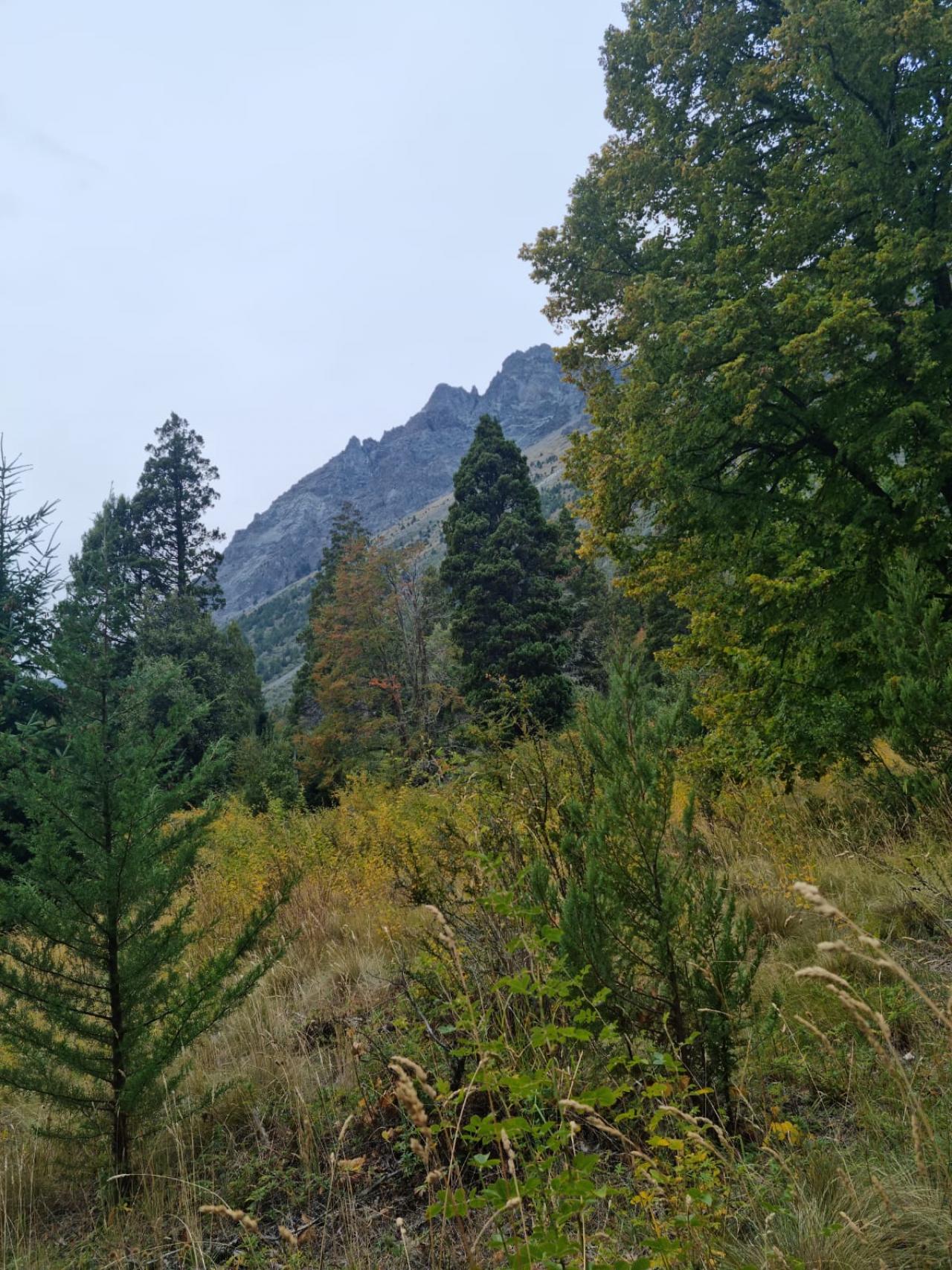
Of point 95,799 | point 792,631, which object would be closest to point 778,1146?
point 95,799

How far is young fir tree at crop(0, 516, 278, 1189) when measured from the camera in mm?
2811

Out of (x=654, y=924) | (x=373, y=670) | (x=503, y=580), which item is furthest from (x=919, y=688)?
(x=373, y=670)

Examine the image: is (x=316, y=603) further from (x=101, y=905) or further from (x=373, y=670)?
(x=101, y=905)

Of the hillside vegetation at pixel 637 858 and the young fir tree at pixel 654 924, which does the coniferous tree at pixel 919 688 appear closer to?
the hillside vegetation at pixel 637 858

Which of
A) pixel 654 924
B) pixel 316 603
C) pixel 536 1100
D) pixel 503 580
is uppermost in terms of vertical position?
pixel 316 603

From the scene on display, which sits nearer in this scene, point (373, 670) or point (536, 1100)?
point (536, 1100)

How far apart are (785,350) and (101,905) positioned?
22.4 feet

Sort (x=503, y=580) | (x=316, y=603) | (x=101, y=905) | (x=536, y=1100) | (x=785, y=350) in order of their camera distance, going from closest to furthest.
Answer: (x=536, y=1100)
(x=101, y=905)
(x=785, y=350)
(x=503, y=580)
(x=316, y=603)

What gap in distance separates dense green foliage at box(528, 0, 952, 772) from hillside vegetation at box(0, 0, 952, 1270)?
0.16ft

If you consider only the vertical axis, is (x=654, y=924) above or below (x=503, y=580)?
below

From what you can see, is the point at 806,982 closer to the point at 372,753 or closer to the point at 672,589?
the point at 672,589

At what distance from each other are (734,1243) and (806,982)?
1751 mm

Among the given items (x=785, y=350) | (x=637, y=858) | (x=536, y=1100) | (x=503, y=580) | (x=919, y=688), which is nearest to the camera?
(x=536, y=1100)

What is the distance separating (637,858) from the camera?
2.64 metres
